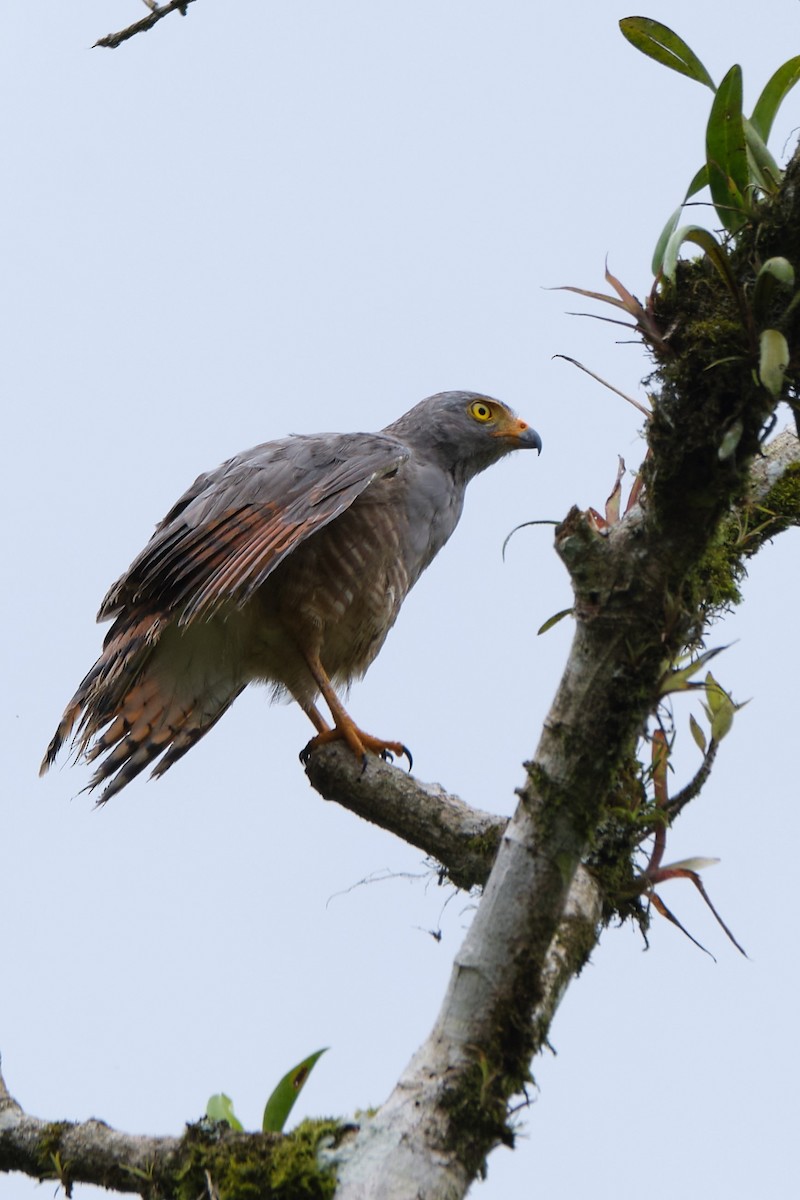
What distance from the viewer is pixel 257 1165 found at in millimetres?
2756

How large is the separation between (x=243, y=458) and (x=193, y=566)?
2.91 ft

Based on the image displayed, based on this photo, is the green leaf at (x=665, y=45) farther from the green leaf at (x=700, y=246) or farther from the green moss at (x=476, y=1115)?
the green moss at (x=476, y=1115)

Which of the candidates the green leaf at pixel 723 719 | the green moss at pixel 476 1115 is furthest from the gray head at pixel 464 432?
the green moss at pixel 476 1115

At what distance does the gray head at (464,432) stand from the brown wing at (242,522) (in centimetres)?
57

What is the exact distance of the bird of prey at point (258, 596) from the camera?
4.81 m

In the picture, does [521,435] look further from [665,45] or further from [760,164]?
[760,164]

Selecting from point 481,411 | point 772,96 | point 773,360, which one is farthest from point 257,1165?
point 481,411

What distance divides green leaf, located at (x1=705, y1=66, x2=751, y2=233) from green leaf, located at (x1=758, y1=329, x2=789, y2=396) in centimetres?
51

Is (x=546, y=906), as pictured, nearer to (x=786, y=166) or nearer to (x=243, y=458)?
(x=786, y=166)

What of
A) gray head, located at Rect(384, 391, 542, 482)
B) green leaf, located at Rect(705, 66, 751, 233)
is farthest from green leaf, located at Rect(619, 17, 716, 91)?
gray head, located at Rect(384, 391, 542, 482)

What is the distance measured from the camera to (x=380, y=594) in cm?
521

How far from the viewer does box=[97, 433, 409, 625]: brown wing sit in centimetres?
470

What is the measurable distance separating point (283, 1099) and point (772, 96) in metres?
2.83

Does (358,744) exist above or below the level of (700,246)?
below
